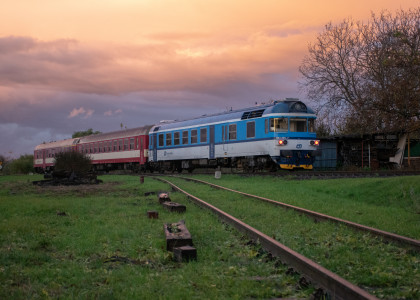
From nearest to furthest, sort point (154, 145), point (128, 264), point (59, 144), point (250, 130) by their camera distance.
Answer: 1. point (128, 264)
2. point (250, 130)
3. point (154, 145)
4. point (59, 144)

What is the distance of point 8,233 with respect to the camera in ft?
25.4

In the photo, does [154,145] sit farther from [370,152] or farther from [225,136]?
[370,152]

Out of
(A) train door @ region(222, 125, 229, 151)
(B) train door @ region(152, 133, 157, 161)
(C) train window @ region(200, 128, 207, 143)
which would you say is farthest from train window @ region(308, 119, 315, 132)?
(B) train door @ region(152, 133, 157, 161)

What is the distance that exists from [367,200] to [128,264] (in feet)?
31.0

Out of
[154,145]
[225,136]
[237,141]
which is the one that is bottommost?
[237,141]

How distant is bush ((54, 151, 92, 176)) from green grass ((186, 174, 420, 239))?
14336 mm

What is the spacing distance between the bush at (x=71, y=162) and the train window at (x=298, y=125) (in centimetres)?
1207

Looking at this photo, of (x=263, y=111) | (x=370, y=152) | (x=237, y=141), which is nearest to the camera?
(x=263, y=111)

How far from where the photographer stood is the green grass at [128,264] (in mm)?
4273

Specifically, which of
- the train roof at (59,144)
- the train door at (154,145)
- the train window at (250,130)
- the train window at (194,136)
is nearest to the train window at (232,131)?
the train window at (250,130)

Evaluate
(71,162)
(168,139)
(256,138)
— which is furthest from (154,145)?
(256,138)

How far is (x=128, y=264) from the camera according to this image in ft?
17.7

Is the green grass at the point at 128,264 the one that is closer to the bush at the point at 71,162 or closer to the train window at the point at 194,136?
the bush at the point at 71,162

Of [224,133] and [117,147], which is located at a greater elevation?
[224,133]
